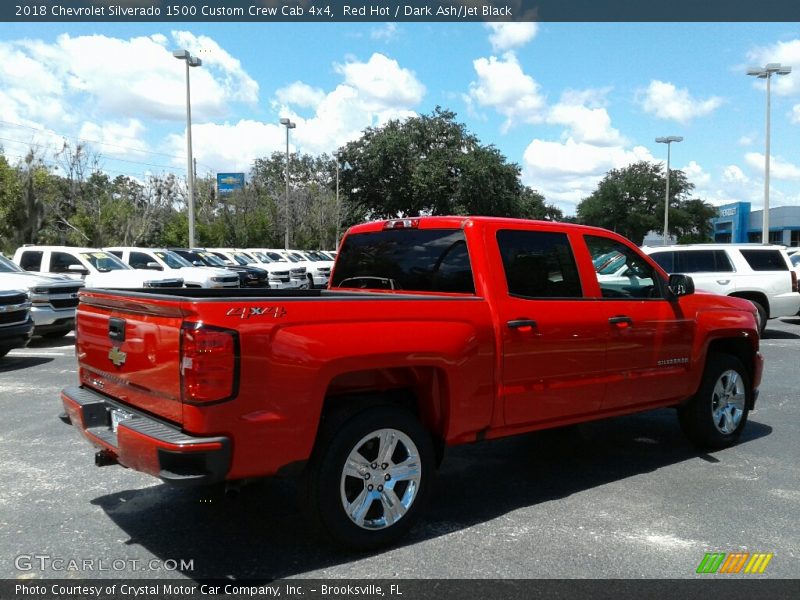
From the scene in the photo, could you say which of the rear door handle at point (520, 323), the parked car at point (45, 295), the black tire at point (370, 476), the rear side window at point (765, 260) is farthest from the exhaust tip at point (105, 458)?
the rear side window at point (765, 260)

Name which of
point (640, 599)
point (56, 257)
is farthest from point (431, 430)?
Result: point (56, 257)

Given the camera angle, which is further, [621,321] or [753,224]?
[753,224]

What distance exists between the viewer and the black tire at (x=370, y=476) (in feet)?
12.4

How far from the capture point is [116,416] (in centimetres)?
400

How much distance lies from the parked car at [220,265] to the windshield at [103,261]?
13.8ft

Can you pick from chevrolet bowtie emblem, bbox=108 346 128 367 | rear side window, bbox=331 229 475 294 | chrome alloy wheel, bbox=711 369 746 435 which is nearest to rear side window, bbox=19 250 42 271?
rear side window, bbox=331 229 475 294

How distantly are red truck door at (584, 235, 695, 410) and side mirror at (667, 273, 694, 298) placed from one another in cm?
8

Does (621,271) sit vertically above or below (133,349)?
above

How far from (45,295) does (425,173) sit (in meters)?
41.5

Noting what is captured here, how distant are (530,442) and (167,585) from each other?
3.76 meters

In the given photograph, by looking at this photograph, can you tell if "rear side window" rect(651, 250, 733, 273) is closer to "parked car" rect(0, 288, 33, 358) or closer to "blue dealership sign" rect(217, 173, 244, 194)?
"parked car" rect(0, 288, 33, 358)

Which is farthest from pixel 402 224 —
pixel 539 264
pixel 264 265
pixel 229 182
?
pixel 229 182

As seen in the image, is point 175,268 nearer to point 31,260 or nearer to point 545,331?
point 31,260

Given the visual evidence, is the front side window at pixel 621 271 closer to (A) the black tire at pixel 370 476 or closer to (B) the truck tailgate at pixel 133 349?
(A) the black tire at pixel 370 476
